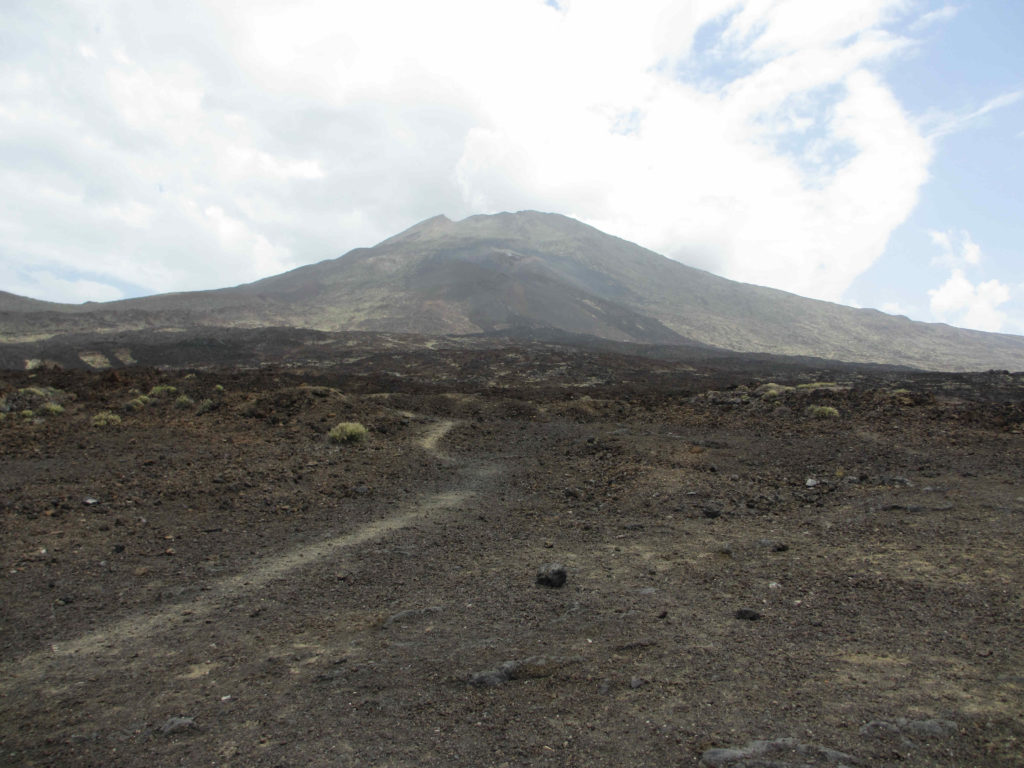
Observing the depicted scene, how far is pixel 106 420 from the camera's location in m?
13.4

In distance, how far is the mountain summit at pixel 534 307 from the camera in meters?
77.8

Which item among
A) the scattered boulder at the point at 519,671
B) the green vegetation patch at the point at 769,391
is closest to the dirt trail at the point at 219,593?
the scattered boulder at the point at 519,671

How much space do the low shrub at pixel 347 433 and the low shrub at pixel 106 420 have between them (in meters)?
5.27

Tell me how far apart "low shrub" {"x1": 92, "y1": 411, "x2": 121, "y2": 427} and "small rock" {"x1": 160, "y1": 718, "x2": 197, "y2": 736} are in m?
12.0

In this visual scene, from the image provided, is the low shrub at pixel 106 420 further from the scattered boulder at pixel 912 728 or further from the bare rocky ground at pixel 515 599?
the scattered boulder at pixel 912 728

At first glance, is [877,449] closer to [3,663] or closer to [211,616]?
[211,616]

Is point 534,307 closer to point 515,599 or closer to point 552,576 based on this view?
point 552,576

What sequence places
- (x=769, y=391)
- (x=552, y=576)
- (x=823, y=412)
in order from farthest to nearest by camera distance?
(x=769, y=391) < (x=823, y=412) < (x=552, y=576)

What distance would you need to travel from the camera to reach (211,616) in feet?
17.9

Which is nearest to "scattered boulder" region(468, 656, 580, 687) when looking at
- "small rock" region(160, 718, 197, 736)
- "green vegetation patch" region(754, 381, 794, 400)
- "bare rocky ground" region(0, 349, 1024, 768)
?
"bare rocky ground" region(0, 349, 1024, 768)

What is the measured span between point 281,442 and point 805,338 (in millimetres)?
108174

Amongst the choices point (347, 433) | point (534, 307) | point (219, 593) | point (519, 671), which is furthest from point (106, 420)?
point (534, 307)

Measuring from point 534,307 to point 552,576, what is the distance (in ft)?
295

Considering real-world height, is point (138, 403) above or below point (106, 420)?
above
